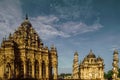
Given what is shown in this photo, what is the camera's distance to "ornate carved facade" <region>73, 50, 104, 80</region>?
59.0 m

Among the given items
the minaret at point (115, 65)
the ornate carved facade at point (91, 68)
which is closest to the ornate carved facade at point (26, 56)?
the ornate carved facade at point (91, 68)

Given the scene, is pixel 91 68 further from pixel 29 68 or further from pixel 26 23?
pixel 26 23

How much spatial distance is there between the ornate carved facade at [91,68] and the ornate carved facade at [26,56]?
1198cm

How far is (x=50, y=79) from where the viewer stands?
48500mm

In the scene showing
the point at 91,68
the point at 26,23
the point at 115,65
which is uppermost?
the point at 26,23

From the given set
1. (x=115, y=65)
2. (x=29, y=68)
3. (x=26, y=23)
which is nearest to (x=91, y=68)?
(x=115, y=65)

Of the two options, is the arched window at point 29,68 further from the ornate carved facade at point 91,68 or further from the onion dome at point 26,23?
the ornate carved facade at point 91,68

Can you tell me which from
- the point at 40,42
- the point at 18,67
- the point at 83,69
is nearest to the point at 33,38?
the point at 40,42

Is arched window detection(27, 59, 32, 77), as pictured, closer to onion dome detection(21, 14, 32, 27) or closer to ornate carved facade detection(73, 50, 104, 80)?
onion dome detection(21, 14, 32, 27)

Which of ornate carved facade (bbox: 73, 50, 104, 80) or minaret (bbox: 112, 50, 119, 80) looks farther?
ornate carved facade (bbox: 73, 50, 104, 80)

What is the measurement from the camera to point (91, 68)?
59.6 m

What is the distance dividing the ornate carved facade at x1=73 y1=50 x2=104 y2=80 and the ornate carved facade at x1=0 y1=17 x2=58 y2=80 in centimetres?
1198

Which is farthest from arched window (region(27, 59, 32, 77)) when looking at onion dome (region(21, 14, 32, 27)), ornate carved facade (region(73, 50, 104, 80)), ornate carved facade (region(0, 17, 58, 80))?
→ ornate carved facade (region(73, 50, 104, 80))

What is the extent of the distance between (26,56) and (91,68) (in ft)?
70.1
